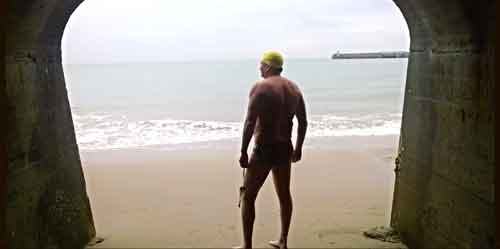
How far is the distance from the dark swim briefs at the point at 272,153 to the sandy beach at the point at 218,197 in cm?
124

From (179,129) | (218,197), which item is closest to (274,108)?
(218,197)

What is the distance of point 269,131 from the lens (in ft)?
16.3

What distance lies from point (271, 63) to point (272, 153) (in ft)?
2.76

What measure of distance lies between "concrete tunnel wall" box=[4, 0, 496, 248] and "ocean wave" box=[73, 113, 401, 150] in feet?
29.0

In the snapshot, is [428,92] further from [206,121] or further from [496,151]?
[206,121]

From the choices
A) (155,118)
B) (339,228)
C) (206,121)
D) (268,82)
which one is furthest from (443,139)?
(155,118)

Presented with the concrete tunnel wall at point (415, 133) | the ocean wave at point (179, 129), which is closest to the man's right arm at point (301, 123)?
the concrete tunnel wall at point (415, 133)

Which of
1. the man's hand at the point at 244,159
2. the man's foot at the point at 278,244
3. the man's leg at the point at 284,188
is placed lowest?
the man's foot at the point at 278,244

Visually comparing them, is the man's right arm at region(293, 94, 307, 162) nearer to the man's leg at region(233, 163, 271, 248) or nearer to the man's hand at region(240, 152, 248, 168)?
the man's leg at region(233, 163, 271, 248)

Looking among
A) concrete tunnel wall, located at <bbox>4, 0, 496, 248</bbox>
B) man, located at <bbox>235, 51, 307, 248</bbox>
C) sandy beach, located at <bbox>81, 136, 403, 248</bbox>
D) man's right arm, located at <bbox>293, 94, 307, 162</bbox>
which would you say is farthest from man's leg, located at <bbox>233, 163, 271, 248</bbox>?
concrete tunnel wall, located at <bbox>4, 0, 496, 248</bbox>

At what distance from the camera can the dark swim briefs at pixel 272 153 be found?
4.96 meters

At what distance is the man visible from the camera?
4.90m

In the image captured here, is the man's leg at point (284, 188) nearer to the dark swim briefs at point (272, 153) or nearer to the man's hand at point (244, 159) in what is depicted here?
the dark swim briefs at point (272, 153)

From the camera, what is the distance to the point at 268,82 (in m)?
4.97
